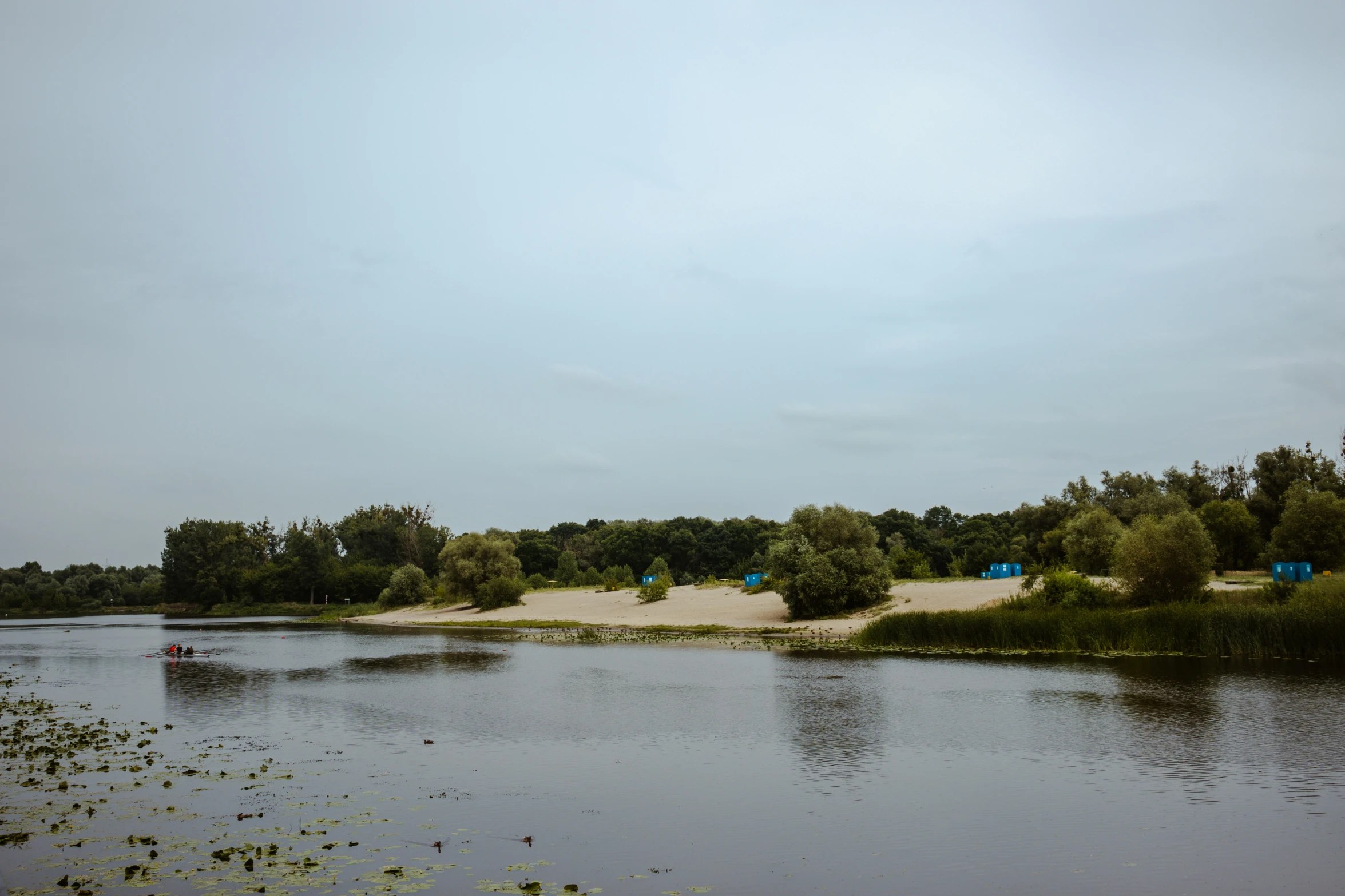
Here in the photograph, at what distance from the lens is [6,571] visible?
168125mm

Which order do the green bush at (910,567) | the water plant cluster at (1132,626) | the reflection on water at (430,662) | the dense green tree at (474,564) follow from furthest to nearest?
the dense green tree at (474,564), the green bush at (910,567), the reflection on water at (430,662), the water plant cluster at (1132,626)

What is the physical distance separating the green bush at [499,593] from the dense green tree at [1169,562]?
180ft

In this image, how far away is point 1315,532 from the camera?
2144 inches

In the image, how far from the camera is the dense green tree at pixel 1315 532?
54.0 m

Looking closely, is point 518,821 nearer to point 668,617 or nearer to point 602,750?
point 602,750

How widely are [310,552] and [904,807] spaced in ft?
402

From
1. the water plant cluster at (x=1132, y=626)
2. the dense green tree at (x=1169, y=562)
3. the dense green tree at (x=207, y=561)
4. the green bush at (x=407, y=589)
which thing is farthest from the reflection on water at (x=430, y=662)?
the dense green tree at (x=207, y=561)

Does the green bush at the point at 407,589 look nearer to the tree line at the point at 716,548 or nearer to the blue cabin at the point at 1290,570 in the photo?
the tree line at the point at 716,548

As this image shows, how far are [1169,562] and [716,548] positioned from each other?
82.8 m

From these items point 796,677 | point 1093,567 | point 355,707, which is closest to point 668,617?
point 1093,567

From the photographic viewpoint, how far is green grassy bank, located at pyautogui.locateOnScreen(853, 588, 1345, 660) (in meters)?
32.1

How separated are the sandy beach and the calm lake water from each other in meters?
17.7

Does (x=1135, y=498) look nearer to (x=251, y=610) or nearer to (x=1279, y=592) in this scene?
(x=1279, y=592)

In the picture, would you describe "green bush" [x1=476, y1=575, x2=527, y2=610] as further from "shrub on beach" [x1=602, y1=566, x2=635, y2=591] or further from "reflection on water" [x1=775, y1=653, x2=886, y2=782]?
"reflection on water" [x1=775, y1=653, x2=886, y2=782]
